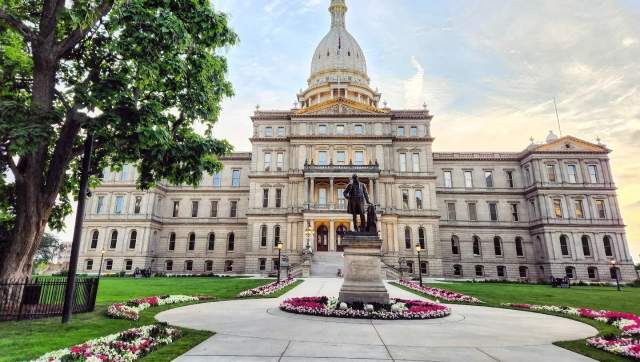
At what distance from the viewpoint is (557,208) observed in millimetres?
45906

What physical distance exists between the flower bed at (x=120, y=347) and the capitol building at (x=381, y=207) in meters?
32.5

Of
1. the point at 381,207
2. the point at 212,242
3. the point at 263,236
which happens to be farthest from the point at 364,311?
the point at 212,242

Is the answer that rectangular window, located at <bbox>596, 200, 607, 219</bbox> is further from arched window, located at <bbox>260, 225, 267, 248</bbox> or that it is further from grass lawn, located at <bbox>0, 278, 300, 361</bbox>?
grass lawn, located at <bbox>0, 278, 300, 361</bbox>

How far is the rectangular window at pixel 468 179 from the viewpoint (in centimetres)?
5044

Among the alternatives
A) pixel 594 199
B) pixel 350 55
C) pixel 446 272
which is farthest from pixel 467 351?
pixel 350 55

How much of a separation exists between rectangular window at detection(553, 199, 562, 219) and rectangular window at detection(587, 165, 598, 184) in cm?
546

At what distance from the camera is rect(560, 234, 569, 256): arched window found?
4441 cm

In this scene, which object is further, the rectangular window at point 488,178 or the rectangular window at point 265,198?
the rectangular window at point 488,178

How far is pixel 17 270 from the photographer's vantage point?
10289mm

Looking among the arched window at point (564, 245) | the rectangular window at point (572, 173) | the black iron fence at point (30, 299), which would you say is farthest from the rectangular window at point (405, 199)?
the black iron fence at point (30, 299)

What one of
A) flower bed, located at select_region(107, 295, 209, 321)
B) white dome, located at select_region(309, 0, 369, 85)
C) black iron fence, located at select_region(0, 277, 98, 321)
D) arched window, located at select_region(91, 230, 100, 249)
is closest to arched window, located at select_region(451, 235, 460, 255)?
white dome, located at select_region(309, 0, 369, 85)

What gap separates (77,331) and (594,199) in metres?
57.9

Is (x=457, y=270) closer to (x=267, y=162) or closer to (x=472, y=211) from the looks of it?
(x=472, y=211)

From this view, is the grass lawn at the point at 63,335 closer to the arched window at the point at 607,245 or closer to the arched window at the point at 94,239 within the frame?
the arched window at the point at 94,239
